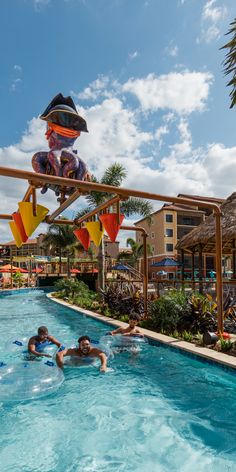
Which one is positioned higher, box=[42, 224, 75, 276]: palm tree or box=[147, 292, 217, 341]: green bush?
box=[42, 224, 75, 276]: palm tree

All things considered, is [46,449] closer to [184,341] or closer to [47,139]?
[184,341]

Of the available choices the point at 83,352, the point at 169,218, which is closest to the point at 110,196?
the point at 83,352

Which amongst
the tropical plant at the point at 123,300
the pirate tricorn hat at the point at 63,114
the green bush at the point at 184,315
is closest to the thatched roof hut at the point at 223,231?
the tropical plant at the point at 123,300

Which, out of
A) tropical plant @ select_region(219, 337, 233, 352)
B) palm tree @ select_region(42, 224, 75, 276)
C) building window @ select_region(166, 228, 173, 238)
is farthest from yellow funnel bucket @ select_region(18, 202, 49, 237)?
building window @ select_region(166, 228, 173, 238)

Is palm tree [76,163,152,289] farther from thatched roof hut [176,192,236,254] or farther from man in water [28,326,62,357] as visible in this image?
man in water [28,326,62,357]

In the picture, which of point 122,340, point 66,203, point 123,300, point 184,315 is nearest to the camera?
point 66,203

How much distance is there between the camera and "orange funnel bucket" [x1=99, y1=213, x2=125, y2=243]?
21.5 feet

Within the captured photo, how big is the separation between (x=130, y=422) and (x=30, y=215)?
351cm

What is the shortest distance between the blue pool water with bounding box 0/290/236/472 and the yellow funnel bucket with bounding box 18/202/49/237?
275 centimetres

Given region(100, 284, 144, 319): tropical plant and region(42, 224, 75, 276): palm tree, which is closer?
region(100, 284, 144, 319): tropical plant

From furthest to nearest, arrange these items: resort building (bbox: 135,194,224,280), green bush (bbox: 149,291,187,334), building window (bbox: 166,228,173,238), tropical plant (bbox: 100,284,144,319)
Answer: building window (bbox: 166,228,173,238) < resort building (bbox: 135,194,224,280) < tropical plant (bbox: 100,284,144,319) < green bush (bbox: 149,291,187,334)

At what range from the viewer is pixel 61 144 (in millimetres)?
6453

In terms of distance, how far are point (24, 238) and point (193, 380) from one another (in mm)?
3976

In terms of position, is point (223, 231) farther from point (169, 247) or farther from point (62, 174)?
point (169, 247)
